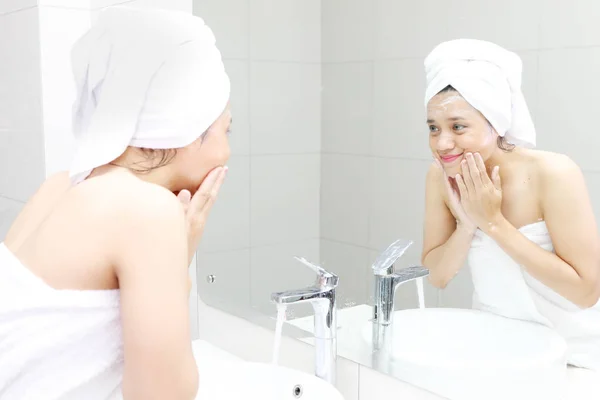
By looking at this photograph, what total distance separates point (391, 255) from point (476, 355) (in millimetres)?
208

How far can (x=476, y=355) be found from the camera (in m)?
1.03

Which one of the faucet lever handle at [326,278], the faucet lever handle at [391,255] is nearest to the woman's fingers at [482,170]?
the faucet lever handle at [391,255]

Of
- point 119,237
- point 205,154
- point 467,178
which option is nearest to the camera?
point 119,237

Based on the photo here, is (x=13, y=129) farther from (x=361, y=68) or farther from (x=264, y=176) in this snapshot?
(x=361, y=68)

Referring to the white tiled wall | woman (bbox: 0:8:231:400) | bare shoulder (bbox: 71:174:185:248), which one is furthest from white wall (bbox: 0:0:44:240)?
bare shoulder (bbox: 71:174:185:248)

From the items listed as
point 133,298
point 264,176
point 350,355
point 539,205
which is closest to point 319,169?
point 264,176

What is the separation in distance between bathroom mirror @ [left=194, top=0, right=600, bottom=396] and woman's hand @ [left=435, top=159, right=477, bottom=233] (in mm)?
50

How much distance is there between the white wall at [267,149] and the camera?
1294 millimetres

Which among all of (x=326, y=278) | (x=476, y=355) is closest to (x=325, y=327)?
(x=326, y=278)

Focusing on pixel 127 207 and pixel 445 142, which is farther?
pixel 445 142

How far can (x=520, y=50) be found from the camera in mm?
934

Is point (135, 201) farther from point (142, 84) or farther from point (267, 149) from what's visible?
point (267, 149)

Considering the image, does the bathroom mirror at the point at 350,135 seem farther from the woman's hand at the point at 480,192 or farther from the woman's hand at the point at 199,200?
the woman's hand at the point at 199,200

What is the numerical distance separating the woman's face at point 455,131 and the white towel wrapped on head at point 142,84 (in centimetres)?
35
